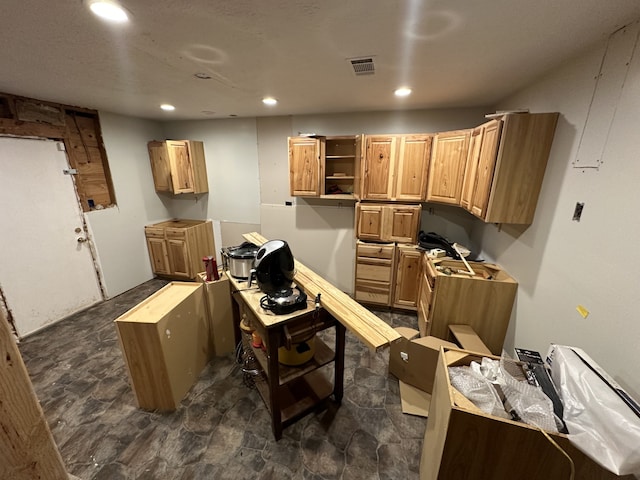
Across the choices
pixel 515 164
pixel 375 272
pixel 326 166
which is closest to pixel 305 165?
pixel 326 166

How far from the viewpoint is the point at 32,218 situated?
2820 millimetres

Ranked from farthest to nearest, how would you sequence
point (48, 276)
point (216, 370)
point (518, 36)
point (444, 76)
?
1. point (48, 276)
2. point (216, 370)
3. point (444, 76)
4. point (518, 36)

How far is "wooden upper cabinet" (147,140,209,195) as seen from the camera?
387cm

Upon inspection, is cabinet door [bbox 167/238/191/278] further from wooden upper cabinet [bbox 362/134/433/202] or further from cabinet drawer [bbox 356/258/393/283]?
wooden upper cabinet [bbox 362/134/433/202]

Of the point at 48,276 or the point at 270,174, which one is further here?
the point at 270,174

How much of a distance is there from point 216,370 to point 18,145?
305cm

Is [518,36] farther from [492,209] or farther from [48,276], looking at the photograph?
[48,276]

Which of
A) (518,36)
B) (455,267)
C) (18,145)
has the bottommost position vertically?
(455,267)

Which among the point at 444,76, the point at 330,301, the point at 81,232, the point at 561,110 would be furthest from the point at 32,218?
the point at 561,110

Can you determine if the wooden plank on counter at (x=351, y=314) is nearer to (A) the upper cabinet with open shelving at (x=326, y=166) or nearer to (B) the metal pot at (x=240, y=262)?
(B) the metal pot at (x=240, y=262)

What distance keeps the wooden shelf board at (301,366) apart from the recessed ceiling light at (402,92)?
7.57 feet

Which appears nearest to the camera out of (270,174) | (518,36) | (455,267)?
(518,36)

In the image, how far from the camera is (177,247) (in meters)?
4.00

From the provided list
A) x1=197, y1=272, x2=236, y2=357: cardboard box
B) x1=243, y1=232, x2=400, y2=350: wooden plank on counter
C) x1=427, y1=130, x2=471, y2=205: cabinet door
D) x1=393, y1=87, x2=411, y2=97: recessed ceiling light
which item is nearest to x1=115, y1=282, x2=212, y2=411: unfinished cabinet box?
x1=197, y1=272, x2=236, y2=357: cardboard box
